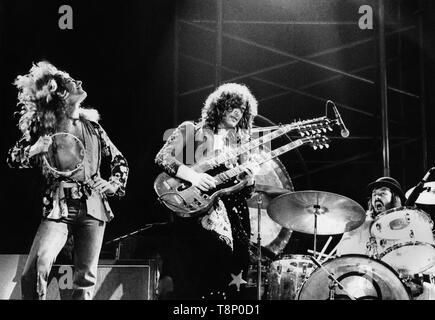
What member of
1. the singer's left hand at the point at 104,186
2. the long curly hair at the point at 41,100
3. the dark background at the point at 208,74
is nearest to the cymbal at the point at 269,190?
the dark background at the point at 208,74

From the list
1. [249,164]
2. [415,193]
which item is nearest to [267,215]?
[249,164]

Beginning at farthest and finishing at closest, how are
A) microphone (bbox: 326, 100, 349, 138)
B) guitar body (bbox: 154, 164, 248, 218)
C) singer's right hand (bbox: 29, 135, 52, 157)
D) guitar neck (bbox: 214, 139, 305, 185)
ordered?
microphone (bbox: 326, 100, 349, 138) < guitar neck (bbox: 214, 139, 305, 185) < guitar body (bbox: 154, 164, 248, 218) < singer's right hand (bbox: 29, 135, 52, 157)

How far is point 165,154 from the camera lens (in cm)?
573

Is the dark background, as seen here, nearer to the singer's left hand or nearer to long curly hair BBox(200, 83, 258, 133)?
long curly hair BBox(200, 83, 258, 133)

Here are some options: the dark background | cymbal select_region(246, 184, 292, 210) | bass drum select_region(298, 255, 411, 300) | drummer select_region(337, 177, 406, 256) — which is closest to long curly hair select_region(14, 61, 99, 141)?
the dark background

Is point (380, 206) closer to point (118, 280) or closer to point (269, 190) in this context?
point (269, 190)

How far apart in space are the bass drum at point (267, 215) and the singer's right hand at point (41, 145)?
5.84 feet

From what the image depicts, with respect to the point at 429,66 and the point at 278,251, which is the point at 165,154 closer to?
the point at 278,251

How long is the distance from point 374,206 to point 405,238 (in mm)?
673

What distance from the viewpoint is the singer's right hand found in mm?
5324

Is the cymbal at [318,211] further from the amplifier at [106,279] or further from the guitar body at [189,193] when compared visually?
the amplifier at [106,279]

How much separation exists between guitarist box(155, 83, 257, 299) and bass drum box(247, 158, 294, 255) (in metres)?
0.13

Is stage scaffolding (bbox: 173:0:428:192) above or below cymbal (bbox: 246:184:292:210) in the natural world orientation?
above

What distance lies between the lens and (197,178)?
18.2ft
